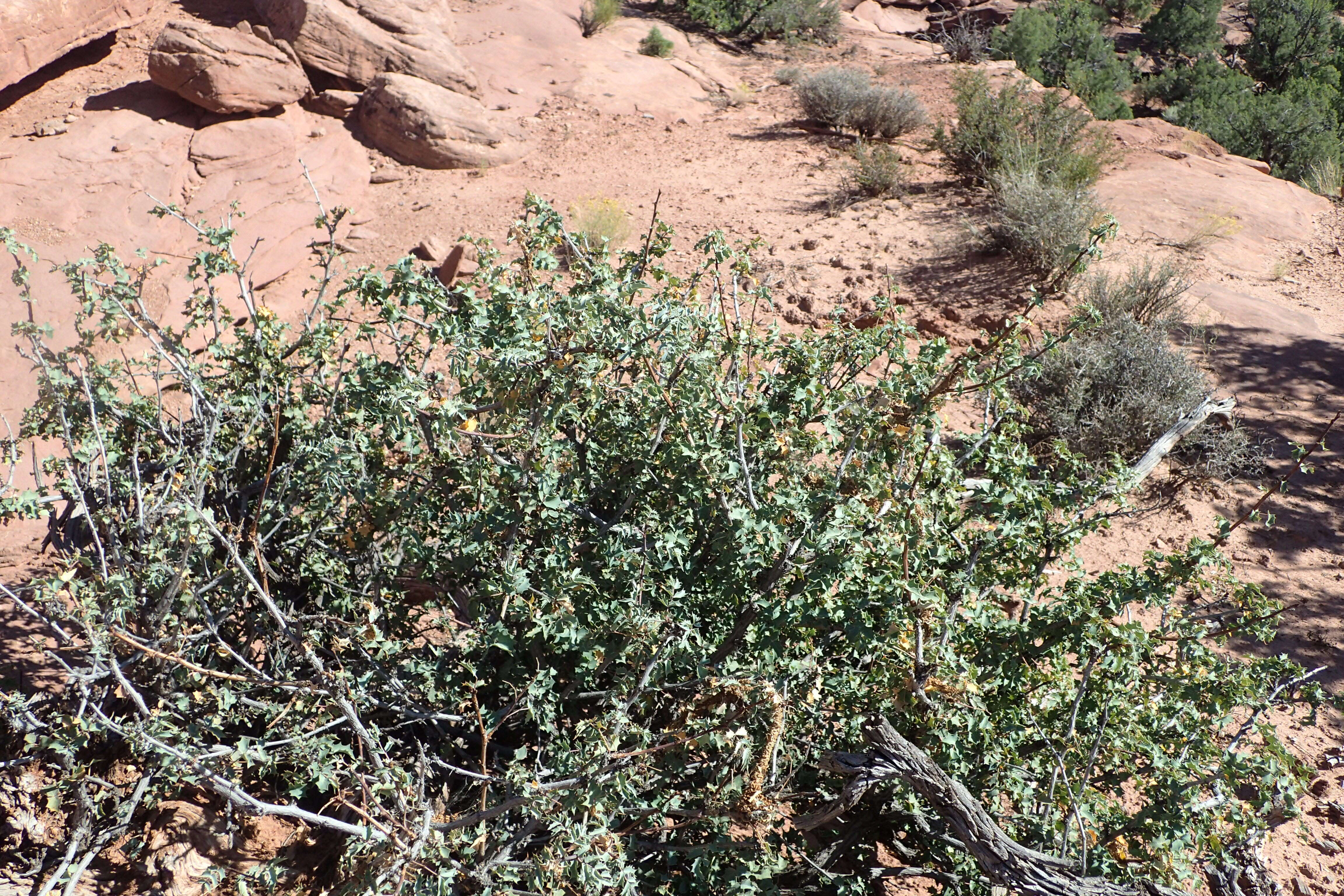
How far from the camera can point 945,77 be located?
1144 centimetres

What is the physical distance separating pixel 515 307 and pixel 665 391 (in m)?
0.51

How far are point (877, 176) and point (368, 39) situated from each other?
526 cm

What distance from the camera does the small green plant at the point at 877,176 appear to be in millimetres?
7945

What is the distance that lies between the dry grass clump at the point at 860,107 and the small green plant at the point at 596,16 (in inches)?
140

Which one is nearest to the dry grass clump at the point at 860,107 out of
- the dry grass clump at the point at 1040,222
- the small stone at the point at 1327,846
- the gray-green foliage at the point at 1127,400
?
the dry grass clump at the point at 1040,222

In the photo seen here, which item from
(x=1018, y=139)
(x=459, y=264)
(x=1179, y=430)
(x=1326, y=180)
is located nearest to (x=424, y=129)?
(x=459, y=264)

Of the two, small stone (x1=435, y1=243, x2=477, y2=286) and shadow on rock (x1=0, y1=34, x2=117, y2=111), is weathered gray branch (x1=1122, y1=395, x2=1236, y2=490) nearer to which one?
small stone (x1=435, y1=243, x2=477, y2=286)

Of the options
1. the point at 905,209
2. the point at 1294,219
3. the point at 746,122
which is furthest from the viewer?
the point at 746,122

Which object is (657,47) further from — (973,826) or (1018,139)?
(973,826)

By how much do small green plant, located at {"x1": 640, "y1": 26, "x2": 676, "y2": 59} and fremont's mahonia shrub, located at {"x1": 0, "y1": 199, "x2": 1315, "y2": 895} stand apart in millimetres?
9587

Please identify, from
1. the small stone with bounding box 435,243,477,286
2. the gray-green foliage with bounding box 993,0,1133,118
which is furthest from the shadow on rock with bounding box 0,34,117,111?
the gray-green foliage with bounding box 993,0,1133,118

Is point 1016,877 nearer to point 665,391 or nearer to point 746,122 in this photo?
point 665,391

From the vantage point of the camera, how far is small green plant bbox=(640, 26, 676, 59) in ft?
38.8

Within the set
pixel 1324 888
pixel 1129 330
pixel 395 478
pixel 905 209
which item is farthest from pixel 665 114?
pixel 1324 888
